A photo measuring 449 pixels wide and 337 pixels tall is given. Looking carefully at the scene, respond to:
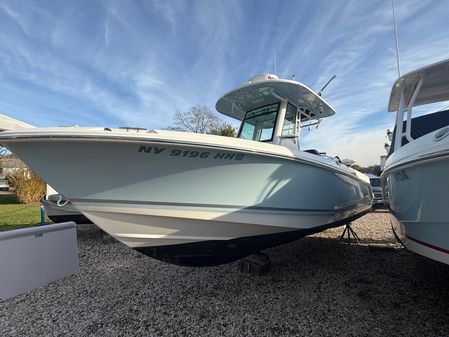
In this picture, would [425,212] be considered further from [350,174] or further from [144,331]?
[144,331]

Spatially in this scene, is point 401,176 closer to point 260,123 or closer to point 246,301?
point 246,301

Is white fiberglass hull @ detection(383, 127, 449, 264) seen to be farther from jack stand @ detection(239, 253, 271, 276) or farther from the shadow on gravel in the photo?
jack stand @ detection(239, 253, 271, 276)

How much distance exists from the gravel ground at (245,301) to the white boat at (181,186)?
0.58 metres

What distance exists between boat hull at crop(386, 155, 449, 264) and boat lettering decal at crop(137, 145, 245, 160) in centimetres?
155

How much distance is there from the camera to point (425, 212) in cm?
218

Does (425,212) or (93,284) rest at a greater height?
(425,212)

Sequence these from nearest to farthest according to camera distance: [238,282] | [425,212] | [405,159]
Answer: [425,212] < [405,159] < [238,282]

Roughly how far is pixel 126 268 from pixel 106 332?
5.94 feet

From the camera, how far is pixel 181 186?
8.21 ft

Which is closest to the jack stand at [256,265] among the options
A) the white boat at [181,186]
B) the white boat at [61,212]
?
the white boat at [181,186]

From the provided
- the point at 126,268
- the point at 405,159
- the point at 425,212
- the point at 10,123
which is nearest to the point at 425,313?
the point at 425,212

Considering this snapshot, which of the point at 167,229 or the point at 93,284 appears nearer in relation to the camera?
the point at 167,229

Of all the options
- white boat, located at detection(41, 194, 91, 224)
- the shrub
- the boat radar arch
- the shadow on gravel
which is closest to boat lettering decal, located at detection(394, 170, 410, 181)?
the shadow on gravel

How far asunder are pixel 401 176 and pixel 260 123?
2.27 meters
